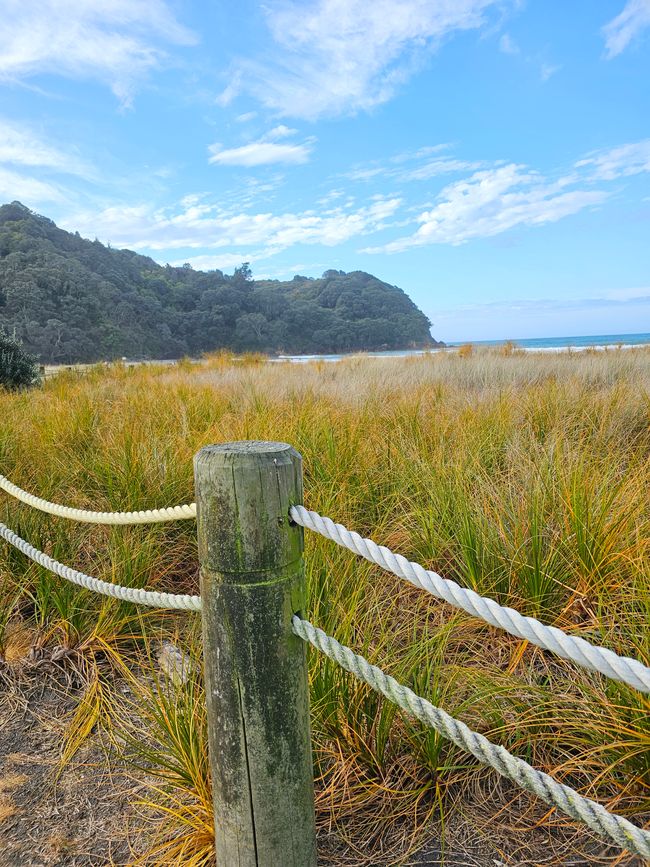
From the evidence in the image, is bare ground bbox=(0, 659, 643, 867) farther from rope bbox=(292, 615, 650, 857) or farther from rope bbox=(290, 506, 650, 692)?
rope bbox=(290, 506, 650, 692)

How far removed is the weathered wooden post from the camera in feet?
3.72

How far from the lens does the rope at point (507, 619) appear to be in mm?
888

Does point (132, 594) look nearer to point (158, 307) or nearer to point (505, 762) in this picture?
point (505, 762)

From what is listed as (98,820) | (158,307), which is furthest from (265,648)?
(158,307)

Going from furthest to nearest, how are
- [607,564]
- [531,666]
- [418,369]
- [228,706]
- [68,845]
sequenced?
[418,369] < [607,564] < [531,666] < [68,845] < [228,706]

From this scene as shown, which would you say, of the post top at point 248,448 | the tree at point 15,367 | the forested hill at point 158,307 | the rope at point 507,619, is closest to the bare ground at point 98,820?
the rope at point 507,619

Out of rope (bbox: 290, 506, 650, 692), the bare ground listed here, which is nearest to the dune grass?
the bare ground

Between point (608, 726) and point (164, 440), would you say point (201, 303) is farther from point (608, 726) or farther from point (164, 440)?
point (608, 726)

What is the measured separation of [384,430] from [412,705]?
342 centimetres

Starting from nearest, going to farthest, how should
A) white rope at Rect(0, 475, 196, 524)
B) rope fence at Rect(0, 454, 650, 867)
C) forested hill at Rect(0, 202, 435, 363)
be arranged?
rope fence at Rect(0, 454, 650, 867) < white rope at Rect(0, 475, 196, 524) < forested hill at Rect(0, 202, 435, 363)

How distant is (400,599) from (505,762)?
4.98 feet

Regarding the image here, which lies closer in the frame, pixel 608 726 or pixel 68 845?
pixel 608 726

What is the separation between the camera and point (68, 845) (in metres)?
1.73

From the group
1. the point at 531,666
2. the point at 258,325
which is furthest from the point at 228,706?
the point at 258,325
